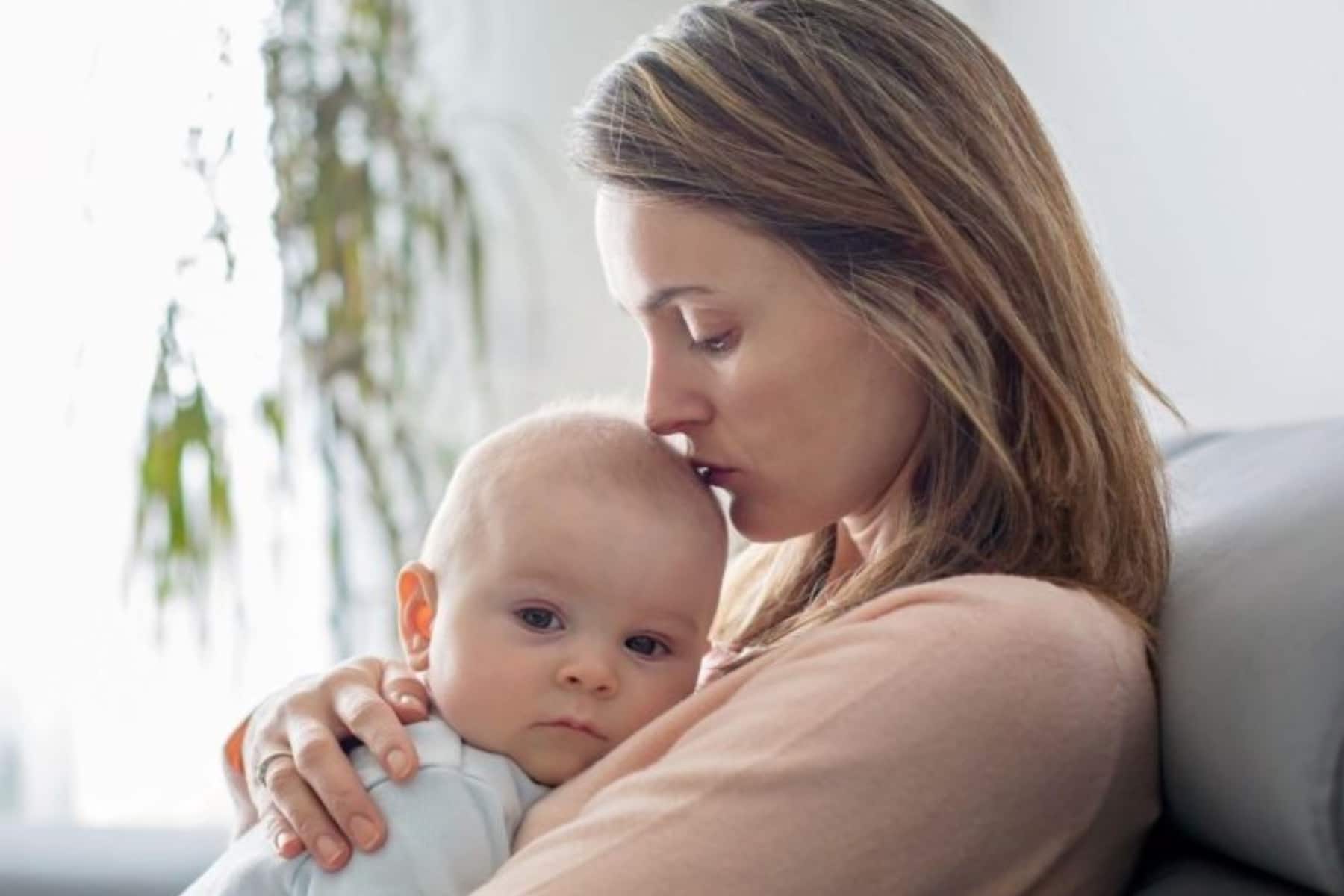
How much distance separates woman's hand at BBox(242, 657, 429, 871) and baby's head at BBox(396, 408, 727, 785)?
5cm

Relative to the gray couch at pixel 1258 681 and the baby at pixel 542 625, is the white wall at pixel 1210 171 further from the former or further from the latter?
the baby at pixel 542 625

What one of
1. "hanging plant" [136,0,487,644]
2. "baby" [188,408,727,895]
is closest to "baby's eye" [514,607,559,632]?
"baby" [188,408,727,895]

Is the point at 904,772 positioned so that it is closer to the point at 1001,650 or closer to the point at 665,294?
the point at 1001,650

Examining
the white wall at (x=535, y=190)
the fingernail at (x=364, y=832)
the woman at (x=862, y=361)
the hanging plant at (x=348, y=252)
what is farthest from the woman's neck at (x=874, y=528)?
the white wall at (x=535, y=190)

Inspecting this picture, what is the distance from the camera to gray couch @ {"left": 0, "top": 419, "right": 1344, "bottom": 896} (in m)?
0.94

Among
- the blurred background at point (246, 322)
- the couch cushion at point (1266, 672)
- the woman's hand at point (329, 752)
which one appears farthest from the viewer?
the blurred background at point (246, 322)

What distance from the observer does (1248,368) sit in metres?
1.87

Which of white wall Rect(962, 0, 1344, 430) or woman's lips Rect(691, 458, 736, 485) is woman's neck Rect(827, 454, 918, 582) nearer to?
woman's lips Rect(691, 458, 736, 485)

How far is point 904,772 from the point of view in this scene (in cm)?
105

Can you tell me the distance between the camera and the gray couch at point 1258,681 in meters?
0.94

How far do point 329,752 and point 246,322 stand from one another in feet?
6.79

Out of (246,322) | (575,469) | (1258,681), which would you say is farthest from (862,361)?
(246,322)

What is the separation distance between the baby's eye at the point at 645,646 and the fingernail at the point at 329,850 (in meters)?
0.24

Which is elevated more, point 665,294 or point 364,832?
point 665,294
